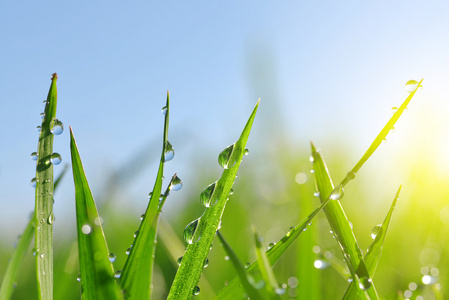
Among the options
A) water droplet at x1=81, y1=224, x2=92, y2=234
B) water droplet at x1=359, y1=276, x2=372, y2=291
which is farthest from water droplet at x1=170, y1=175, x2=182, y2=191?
water droplet at x1=359, y1=276, x2=372, y2=291

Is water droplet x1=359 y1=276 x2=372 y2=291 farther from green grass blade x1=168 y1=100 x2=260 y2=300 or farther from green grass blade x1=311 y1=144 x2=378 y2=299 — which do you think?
green grass blade x1=168 y1=100 x2=260 y2=300

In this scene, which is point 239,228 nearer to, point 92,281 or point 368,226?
point 368,226

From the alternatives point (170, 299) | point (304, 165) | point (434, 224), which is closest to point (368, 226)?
point (434, 224)

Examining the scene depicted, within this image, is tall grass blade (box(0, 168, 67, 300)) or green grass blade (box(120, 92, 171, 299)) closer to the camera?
green grass blade (box(120, 92, 171, 299))

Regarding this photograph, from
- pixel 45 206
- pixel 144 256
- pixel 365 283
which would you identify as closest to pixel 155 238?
pixel 144 256

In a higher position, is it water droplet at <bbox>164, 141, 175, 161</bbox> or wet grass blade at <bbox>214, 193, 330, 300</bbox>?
water droplet at <bbox>164, 141, 175, 161</bbox>

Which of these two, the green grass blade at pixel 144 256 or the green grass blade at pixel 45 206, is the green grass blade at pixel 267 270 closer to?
the green grass blade at pixel 144 256
